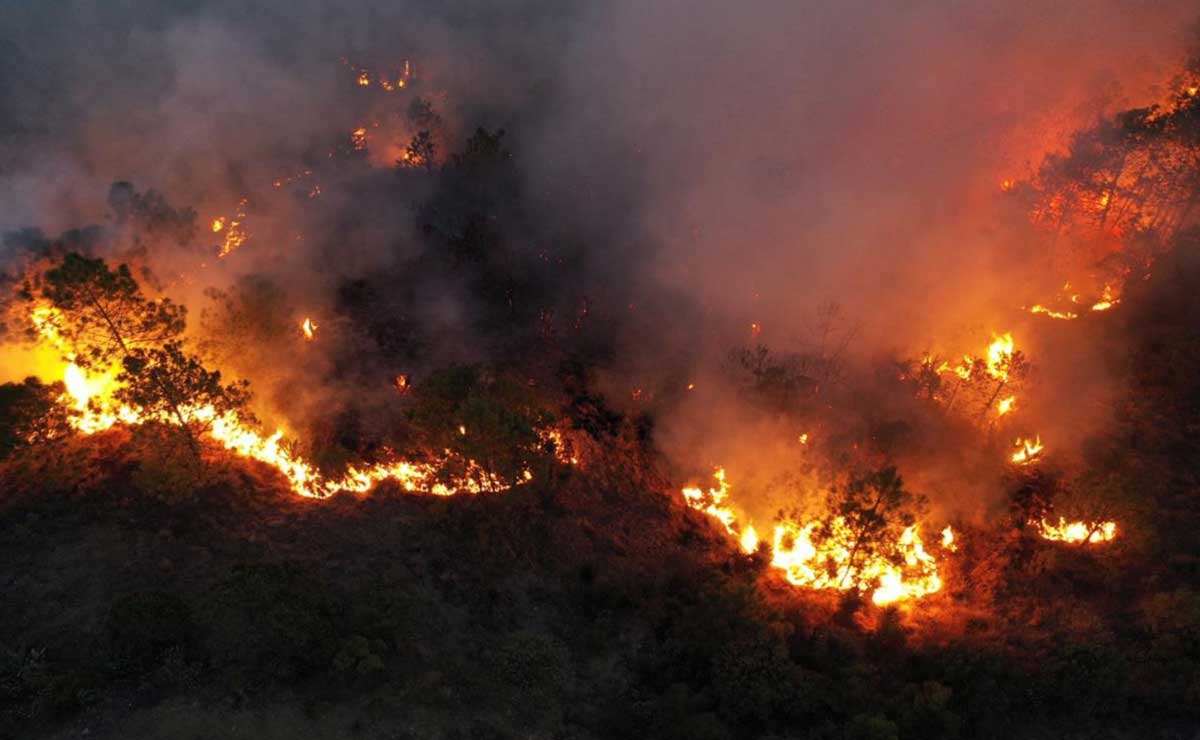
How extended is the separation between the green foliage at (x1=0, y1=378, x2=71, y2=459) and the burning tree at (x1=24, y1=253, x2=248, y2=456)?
203 cm

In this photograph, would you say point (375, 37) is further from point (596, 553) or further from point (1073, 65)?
point (1073, 65)

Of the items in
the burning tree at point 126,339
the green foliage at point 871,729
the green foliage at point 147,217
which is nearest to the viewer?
the green foliage at point 871,729

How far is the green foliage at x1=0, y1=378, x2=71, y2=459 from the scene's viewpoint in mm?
26406

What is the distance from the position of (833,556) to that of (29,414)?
32901 mm

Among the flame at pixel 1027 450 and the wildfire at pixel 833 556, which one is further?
the flame at pixel 1027 450

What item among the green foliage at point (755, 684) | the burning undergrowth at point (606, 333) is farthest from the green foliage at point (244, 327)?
the green foliage at point (755, 684)

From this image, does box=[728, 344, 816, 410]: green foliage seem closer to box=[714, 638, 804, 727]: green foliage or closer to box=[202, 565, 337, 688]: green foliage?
box=[714, 638, 804, 727]: green foliage

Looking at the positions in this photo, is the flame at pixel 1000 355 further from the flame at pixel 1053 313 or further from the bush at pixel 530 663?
the bush at pixel 530 663

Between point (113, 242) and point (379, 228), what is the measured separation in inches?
706

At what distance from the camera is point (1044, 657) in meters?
26.5

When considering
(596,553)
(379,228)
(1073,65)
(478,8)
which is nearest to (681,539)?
(596,553)

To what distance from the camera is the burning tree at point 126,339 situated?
2541cm

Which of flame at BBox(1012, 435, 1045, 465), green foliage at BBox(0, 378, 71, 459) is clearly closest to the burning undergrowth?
flame at BBox(1012, 435, 1045, 465)

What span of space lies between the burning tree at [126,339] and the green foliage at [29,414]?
2.03 meters
